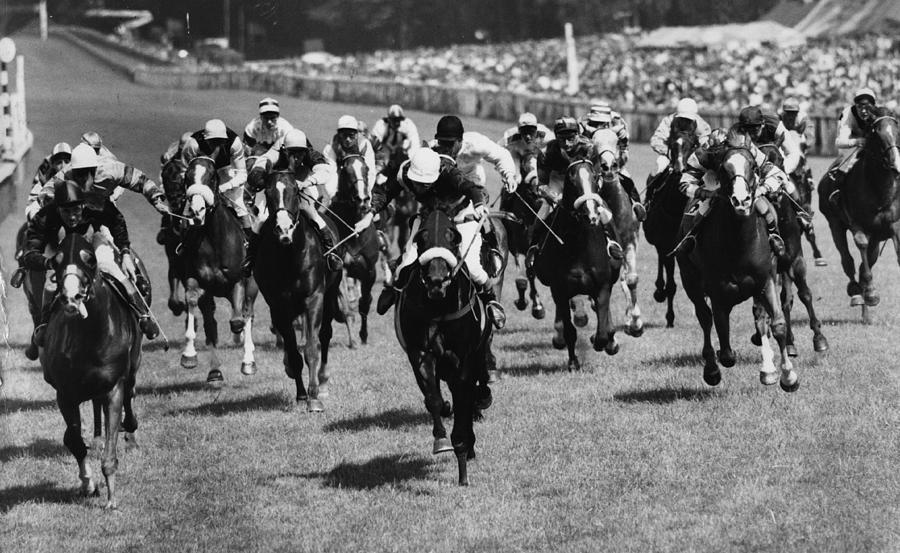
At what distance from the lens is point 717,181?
45.2 feet

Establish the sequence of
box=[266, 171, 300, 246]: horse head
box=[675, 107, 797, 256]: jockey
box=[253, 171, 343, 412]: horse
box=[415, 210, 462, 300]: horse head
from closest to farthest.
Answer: box=[415, 210, 462, 300]: horse head, box=[675, 107, 797, 256]: jockey, box=[266, 171, 300, 246]: horse head, box=[253, 171, 343, 412]: horse

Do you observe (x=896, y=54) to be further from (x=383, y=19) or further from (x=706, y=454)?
(x=706, y=454)

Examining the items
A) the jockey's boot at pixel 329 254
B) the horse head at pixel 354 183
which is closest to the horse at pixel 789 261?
the jockey's boot at pixel 329 254

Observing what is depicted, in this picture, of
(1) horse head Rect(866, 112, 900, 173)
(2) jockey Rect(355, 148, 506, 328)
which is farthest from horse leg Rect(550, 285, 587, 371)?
(1) horse head Rect(866, 112, 900, 173)

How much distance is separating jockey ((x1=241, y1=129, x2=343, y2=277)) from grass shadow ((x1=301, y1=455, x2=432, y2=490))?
3.29 meters

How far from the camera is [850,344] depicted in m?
16.7

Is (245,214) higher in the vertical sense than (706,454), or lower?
higher

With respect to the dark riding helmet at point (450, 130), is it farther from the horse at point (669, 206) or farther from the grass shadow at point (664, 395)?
the horse at point (669, 206)

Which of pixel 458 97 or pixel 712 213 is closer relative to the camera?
pixel 712 213

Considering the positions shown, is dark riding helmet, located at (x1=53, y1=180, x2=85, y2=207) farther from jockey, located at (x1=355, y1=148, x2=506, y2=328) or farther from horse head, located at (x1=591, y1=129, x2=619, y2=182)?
horse head, located at (x1=591, y1=129, x2=619, y2=182)

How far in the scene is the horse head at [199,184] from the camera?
601 inches

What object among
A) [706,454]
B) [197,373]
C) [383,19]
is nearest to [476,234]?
[706,454]

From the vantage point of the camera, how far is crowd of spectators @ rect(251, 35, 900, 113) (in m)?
46.8

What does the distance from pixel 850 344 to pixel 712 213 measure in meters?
3.63
